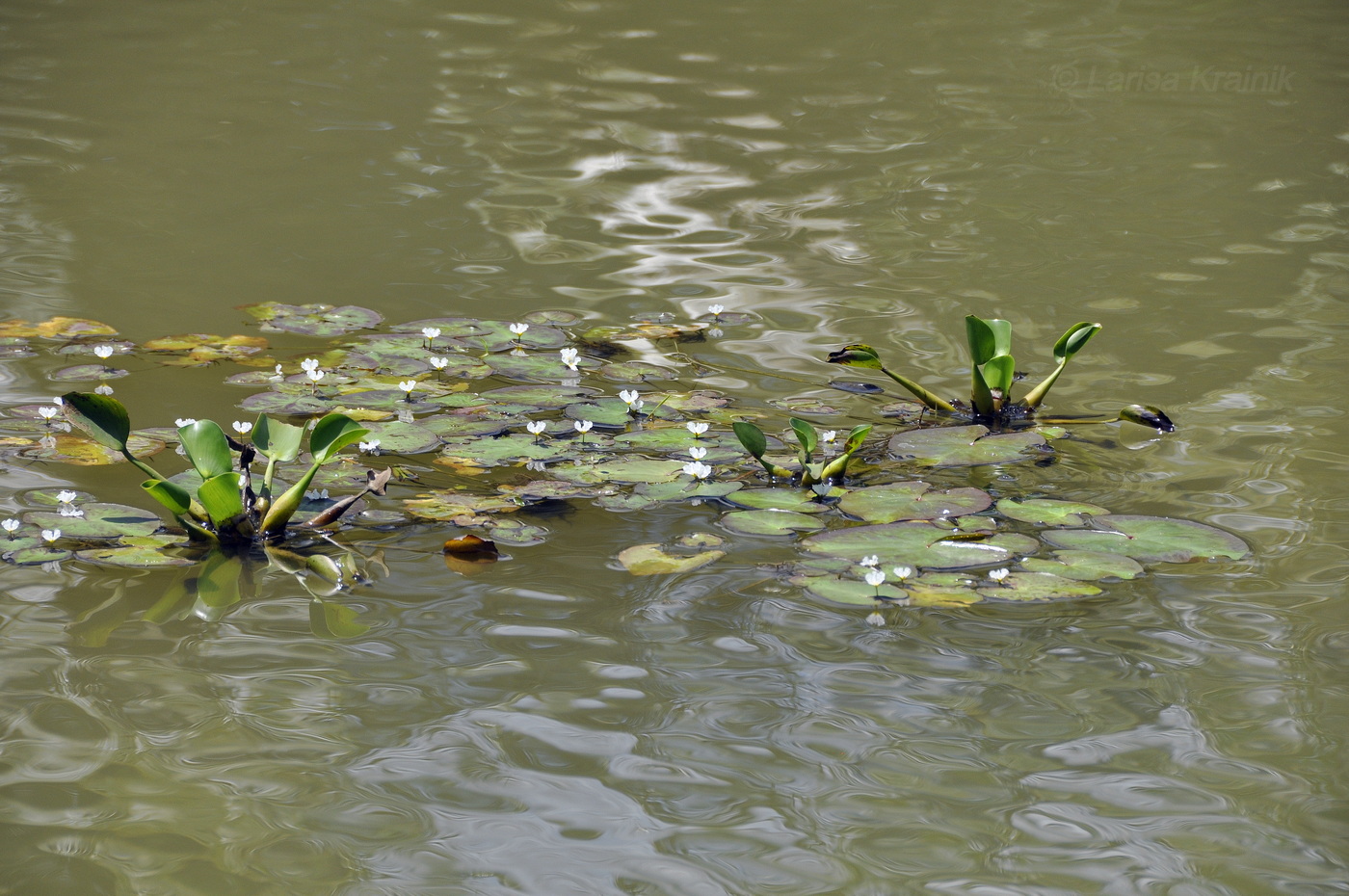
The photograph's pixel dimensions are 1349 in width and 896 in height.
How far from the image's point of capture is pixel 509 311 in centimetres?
334

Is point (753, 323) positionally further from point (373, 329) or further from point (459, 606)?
point (459, 606)

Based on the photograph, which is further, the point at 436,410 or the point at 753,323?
the point at 753,323

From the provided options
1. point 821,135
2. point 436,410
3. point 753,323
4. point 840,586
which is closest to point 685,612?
point 840,586

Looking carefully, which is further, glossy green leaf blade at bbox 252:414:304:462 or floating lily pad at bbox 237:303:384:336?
floating lily pad at bbox 237:303:384:336

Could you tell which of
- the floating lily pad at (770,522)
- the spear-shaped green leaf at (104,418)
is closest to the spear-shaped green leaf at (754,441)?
the floating lily pad at (770,522)

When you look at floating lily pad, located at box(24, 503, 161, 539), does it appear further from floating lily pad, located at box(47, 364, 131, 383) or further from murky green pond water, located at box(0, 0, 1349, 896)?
floating lily pad, located at box(47, 364, 131, 383)

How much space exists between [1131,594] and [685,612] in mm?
735

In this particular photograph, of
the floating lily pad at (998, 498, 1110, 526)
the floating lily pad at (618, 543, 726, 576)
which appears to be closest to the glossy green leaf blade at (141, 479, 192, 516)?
the floating lily pad at (618, 543, 726, 576)

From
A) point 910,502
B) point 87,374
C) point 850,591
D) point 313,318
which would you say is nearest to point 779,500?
point 910,502

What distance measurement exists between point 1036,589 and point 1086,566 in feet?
0.43

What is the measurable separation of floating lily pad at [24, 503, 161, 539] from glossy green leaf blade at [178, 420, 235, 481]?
17 cm

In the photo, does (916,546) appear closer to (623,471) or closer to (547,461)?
(623,471)

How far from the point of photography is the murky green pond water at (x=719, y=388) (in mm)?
1331

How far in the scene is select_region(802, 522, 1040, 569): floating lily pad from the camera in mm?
1917
